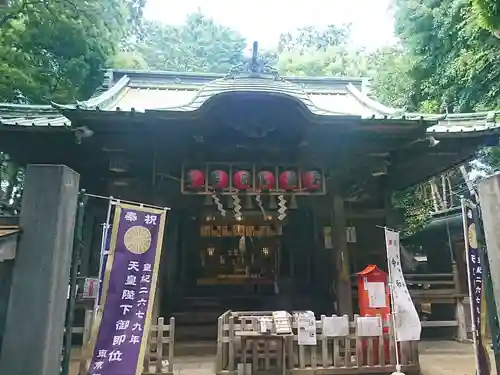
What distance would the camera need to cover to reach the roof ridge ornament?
26.3ft

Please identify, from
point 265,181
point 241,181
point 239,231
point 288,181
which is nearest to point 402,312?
point 288,181

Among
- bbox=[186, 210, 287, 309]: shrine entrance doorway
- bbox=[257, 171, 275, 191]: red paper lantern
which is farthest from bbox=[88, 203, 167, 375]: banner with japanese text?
bbox=[186, 210, 287, 309]: shrine entrance doorway

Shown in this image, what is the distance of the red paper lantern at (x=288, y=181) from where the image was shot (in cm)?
834

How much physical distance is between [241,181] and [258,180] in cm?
38

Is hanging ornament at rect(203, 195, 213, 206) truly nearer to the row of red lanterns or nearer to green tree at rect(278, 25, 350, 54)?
the row of red lanterns

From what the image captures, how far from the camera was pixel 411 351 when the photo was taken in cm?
667

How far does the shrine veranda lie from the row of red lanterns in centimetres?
3

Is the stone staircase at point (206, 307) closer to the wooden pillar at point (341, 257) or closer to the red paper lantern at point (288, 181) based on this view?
the wooden pillar at point (341, 257)

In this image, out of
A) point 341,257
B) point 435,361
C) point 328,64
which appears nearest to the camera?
point 435,361

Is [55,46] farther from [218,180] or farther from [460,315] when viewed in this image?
[460,315]

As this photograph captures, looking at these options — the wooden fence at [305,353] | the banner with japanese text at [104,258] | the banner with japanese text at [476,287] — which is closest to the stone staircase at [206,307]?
the wooden fence at [305,353]

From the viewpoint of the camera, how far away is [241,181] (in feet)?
27.0

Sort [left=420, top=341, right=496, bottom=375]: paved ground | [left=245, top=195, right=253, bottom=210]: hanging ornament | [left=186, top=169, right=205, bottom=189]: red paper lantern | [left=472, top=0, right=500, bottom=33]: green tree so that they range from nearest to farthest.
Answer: [left=420, top=341, right=496, bottom=375]: paved ground → [left=472, top=0, right=500, bottom=33]: green tree → [left=186, top=169, right=205, bottom=189]: red paper lantern → [left=245, top=195, right=253, bottom=210]: hanging ornament

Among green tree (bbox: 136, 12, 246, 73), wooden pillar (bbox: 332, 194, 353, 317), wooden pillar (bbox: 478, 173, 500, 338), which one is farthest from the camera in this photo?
green tree (bbox: 136, 12, 246, 73)
